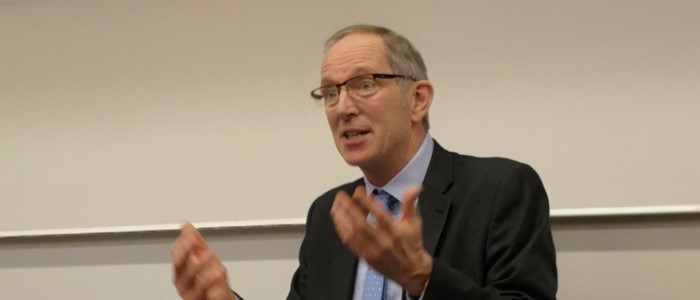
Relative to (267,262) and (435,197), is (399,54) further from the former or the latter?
(267,262)

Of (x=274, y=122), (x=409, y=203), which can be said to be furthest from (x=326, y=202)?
(x=409, y=203)

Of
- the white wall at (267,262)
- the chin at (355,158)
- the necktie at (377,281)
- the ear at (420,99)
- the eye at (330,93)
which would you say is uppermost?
the eye at (330,93)

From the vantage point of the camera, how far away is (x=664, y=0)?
2158 millimetres

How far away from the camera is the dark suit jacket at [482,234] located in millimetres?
1529

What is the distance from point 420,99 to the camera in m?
1.87

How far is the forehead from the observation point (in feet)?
5.91

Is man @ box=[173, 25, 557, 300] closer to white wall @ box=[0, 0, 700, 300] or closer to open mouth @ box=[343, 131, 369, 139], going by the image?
open mouth @ box=[343, 131, 369, 139]

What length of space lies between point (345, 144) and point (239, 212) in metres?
0.83

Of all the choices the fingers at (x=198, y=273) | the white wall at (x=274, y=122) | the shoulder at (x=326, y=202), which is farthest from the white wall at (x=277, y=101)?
the fingers at (x=198, y=273)

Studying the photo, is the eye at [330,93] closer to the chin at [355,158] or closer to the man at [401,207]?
the man at [401,207]

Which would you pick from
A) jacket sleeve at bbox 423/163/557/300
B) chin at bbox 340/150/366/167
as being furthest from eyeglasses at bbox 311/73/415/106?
jacket sleeve at bbox 423/163/557/300

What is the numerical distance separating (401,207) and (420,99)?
1.11 feet

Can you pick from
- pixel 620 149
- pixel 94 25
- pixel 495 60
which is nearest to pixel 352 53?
pixel 495 60

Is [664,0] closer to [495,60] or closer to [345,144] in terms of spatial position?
[495,60]
